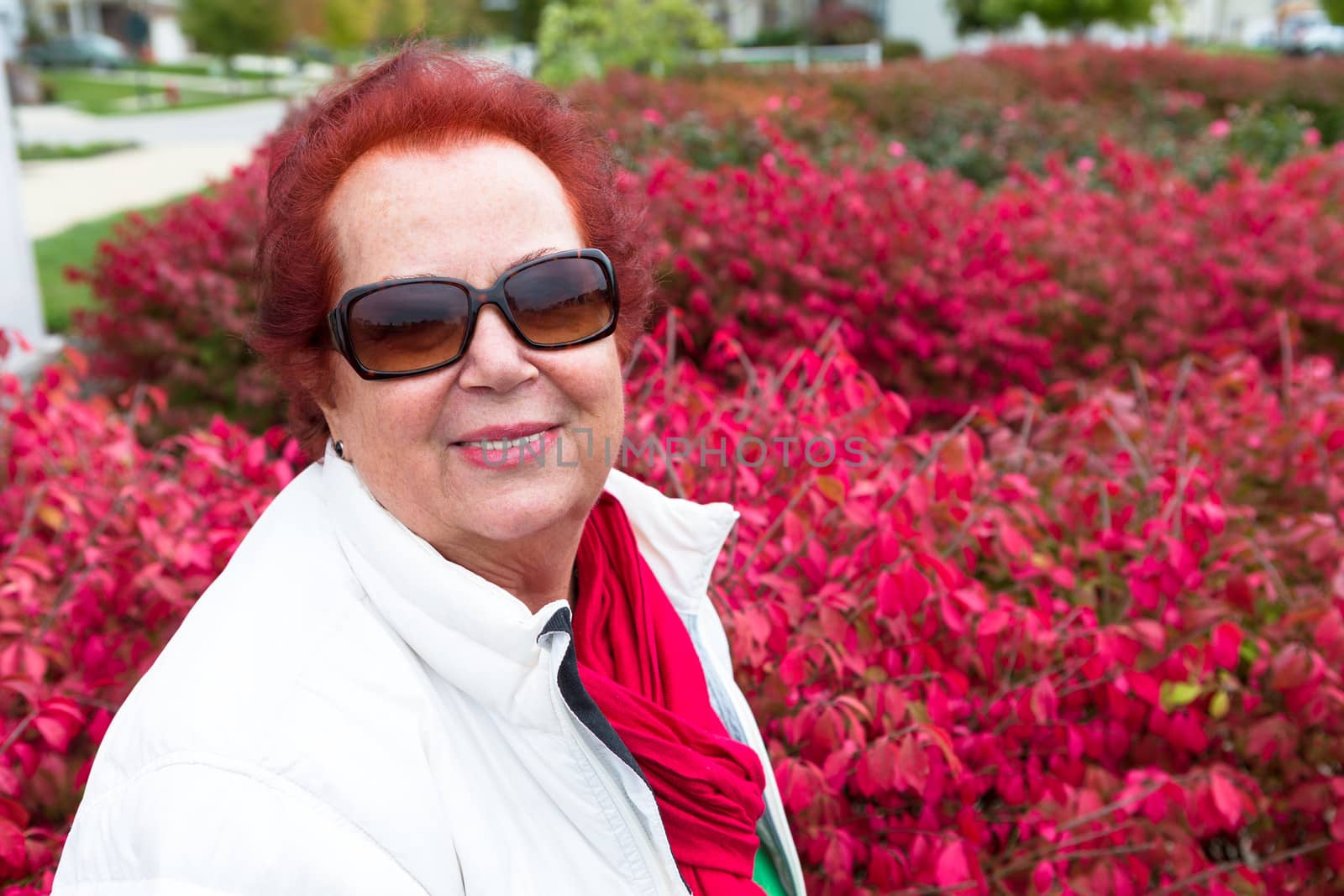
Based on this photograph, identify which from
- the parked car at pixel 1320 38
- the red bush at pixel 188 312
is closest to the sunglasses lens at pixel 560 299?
the red bush at pixel 188 312

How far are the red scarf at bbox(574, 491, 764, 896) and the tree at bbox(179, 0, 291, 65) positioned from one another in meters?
35.1

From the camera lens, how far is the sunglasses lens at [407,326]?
4.33ft

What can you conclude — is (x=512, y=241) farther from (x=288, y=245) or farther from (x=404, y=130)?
(x=288, y=245)

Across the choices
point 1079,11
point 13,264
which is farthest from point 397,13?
point 13,264

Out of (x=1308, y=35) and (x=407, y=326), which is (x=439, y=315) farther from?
(x=1308, y=35)

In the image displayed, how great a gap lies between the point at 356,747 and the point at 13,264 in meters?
6.91

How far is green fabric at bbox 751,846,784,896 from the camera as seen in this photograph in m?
1.77

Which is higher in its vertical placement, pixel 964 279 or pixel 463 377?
pixel 463 377

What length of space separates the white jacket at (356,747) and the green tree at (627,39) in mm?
12591

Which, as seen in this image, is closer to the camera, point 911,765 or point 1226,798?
point 911,765

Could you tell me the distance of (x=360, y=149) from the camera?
1379 mm

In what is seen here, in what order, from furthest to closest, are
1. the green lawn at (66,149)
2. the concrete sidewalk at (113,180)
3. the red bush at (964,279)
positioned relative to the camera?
the green lawn at (66,149) → the concrete sidewalk at (113,180) → the red bush at (964,279)

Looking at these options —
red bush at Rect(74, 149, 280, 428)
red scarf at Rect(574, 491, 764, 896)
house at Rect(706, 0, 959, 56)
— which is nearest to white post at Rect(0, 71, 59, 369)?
red bush at Rect(74, 149, 280, 428)

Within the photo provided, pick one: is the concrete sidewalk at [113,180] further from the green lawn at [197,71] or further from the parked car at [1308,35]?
the parked car at [1308,35]
